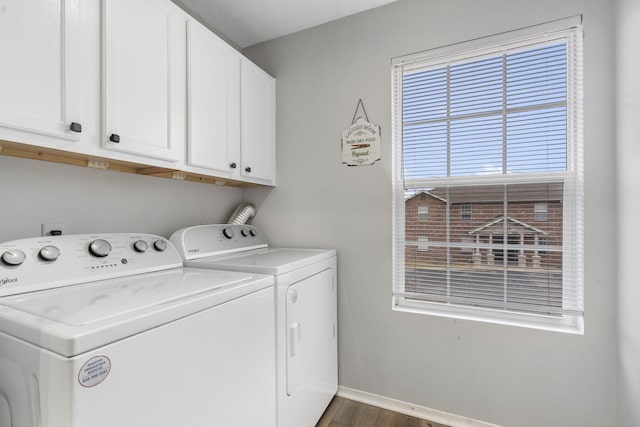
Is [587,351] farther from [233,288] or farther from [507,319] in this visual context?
[233,288]

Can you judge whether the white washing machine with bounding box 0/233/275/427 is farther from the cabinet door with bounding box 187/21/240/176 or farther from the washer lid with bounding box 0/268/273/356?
the cabinet door with bounding box 187/21/240/176

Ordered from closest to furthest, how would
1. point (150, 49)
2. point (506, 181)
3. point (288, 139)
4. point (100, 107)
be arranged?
point (100, 107)
point (150, 49)
point (506, 181)
point (288, 139)

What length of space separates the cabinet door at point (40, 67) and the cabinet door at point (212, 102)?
0.50 meters

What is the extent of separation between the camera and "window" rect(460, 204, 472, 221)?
1.75 meters

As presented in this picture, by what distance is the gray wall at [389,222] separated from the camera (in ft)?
4.80

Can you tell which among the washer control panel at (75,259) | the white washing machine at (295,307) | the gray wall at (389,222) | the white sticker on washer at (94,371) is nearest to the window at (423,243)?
the gray wall at (389,222)

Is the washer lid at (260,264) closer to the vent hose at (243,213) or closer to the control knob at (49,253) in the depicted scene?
the vent hose at (243,213)

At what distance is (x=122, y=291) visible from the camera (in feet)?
3.42

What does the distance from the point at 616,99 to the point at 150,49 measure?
2.15 metres

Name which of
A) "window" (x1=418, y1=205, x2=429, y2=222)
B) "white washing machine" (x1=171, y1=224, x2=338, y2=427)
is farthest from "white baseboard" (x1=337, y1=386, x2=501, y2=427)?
"window" (x1=418, y1=205, x2=429, y2=222)

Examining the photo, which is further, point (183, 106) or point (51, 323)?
point (183, 106)

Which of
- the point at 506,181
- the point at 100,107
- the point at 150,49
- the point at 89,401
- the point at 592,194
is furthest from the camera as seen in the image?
the point at 506,181

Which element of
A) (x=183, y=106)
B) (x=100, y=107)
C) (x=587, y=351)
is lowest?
(x=587, y=351)

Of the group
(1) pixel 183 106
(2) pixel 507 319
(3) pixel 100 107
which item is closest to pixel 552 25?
(2) pixel 507 319
